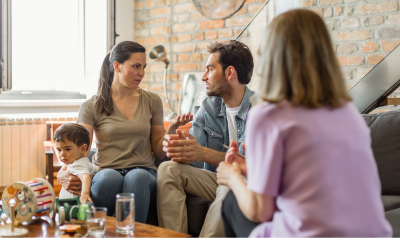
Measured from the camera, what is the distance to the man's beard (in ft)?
6.86

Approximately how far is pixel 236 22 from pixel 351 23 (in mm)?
1556

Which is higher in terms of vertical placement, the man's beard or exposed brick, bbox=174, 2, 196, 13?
exposed brick, bbox=174, 2, 196, 13

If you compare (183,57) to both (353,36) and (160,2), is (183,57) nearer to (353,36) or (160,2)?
(160,2)

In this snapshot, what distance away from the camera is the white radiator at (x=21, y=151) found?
3398mm

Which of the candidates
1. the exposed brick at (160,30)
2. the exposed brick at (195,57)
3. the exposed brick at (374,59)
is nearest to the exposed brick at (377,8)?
the exposed brick at (374,59)

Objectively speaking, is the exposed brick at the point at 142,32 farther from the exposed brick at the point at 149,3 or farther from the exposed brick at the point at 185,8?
the exposed brick at the point at 185,8

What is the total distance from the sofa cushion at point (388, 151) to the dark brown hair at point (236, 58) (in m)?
0.70

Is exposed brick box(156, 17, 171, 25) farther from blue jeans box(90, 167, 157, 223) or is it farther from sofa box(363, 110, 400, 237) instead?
sofa box(363, 110, 400, 237)

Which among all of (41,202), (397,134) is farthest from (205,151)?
(397,134)

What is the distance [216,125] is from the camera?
208cm

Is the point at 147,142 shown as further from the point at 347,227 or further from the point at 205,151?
the point at 347,227

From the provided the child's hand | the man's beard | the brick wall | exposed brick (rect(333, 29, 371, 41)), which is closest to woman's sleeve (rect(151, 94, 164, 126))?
the man's beard

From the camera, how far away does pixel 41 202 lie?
4.70 feet

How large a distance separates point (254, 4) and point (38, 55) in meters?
2.15
